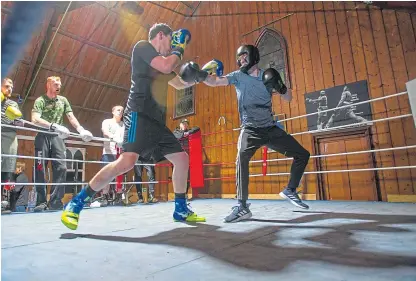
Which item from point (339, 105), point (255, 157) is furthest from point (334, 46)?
point (255, 157)

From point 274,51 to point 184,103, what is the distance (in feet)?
8.91

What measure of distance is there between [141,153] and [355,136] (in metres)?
3.73

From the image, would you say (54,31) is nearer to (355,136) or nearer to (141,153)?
(141,153)

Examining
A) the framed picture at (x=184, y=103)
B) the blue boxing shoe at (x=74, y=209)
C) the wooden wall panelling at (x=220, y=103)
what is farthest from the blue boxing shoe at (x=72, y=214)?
the framed picture at (x=184, y=103)

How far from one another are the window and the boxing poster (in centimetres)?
69

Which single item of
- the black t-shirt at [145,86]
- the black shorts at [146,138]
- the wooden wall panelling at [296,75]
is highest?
the wooden wall panelling at [296,75]

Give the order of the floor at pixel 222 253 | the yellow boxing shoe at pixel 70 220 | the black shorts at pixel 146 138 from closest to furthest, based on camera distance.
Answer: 1. the floor at pixel 222 253
2. the yellow boxing shoe at pixel 70 220
3. the black shorts at pixel 146 138

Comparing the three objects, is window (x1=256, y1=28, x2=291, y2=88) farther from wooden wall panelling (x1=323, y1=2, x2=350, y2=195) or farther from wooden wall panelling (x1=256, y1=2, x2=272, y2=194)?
wooden wall panelling (x1=323, y1=2, x2=350, y2=195)

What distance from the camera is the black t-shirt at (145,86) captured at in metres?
1.76

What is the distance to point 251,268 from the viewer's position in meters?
0.84

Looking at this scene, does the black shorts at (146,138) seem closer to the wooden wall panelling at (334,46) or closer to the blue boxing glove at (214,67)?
the blue boxing glove at (214,67)

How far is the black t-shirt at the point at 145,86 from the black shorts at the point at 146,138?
0.05m

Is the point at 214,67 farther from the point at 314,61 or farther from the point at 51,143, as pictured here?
the point at 314,61

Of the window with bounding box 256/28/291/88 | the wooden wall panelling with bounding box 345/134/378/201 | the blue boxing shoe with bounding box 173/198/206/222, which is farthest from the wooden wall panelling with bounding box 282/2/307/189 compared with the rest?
the blue boxing shoe with bounding box 173/198/206/222
